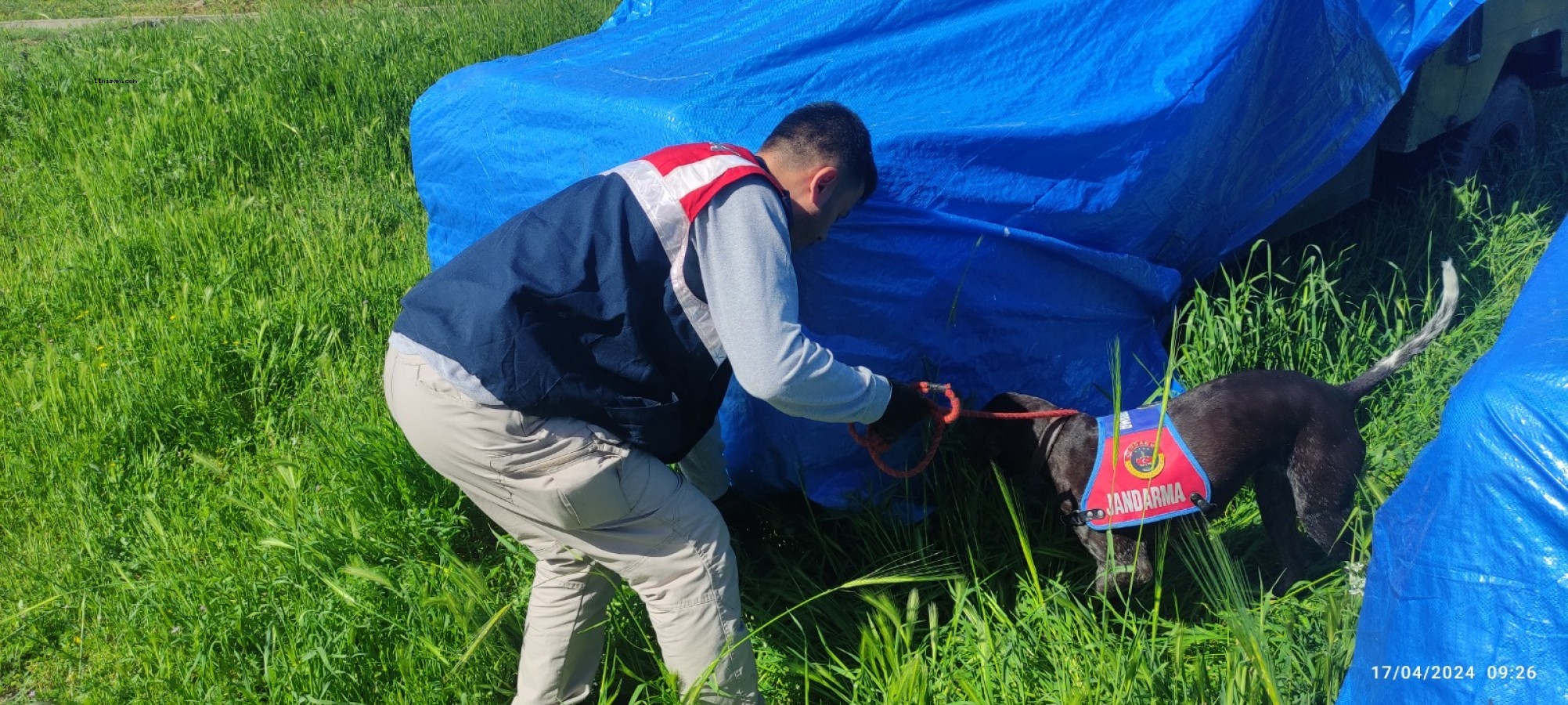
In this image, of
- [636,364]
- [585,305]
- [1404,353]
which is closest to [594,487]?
[636,364]

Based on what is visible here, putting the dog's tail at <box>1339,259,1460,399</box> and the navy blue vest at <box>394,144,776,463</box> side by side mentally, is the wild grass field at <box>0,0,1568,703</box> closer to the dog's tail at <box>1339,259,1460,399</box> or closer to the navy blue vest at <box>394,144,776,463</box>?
the dog's tail at <box>1339,259,1460,399</box>

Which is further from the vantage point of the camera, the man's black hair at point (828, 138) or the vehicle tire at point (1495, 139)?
the vehicle tire at point (1495, 139)

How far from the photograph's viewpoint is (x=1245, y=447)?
107 inches

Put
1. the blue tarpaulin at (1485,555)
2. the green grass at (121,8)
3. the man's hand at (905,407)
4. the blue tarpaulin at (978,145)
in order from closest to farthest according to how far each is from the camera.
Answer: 1. the blue tarpaulin at (1485,555)
2. the man's hand at (905,407)
3. the blue tarpaulin at (978,145)
4. the green grass at (121,8)

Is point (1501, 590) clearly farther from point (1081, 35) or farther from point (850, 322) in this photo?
point (1081, 35)

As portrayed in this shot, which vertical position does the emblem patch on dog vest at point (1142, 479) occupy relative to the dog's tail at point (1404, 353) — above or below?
below

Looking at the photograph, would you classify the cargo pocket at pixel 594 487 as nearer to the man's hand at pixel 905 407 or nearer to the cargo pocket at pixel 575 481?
the cargo pocket at pixel 575 481

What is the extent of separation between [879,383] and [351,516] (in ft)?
5.51

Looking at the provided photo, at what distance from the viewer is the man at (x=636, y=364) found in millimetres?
2082

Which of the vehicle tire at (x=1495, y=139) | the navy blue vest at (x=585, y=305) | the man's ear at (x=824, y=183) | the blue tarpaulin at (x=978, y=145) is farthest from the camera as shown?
the vehicle tire at (x=1495, y=139)

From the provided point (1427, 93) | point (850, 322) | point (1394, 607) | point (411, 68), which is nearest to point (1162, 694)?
point (1394, 607)

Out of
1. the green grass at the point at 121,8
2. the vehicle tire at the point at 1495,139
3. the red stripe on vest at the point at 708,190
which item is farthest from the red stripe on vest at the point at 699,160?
the green grass at the point at 121,8

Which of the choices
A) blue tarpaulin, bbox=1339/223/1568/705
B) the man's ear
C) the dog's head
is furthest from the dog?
the man's ear

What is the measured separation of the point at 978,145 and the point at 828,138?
2.50ft
